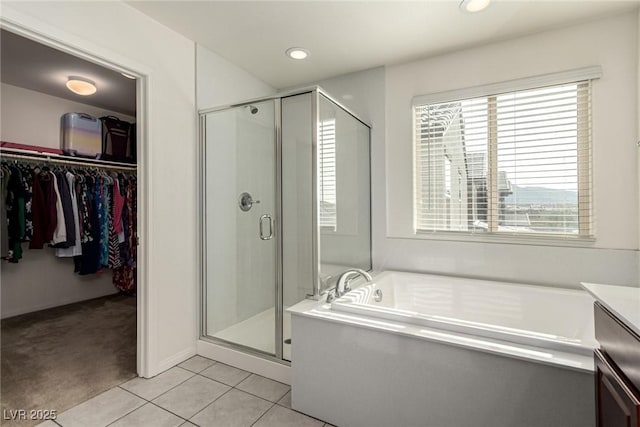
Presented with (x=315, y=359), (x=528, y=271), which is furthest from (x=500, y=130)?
(x=315, y=359)

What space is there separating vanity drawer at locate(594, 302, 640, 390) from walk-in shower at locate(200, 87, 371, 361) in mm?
1378

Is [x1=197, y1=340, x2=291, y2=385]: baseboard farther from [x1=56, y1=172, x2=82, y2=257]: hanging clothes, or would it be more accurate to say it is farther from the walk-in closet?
[x1=56, y1=172, x2=82, y2=257]: hanging clothes

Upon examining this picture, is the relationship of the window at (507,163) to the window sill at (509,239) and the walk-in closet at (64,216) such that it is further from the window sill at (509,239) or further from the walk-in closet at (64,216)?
the walk-in closet at (64,216)

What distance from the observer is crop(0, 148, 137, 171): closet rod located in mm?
2865

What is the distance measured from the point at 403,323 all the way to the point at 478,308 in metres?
1.00

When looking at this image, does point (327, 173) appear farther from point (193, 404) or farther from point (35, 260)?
point (35, 260)

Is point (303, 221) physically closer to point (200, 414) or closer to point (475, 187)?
point (200, 414)

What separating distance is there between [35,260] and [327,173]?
11.4 feet

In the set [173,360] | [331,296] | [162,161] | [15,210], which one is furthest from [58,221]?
[331,296]

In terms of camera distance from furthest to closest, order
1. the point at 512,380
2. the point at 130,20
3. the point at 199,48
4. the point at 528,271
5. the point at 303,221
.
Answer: the point at 199,48, the point at 528,271, the point at 303,221, the point at 130,20, the point at 512,380

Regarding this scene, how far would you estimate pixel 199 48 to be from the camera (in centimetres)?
243

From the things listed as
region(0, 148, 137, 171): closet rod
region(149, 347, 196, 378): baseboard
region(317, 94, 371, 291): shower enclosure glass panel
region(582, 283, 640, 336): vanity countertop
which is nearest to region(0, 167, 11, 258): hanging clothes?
region(0, 148, 137, 171): closet rod

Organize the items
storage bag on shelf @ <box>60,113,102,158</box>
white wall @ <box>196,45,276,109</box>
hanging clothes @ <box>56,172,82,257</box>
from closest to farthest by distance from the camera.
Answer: white wall @ <box>196,45,276,109</box> → hanging clothes @ <box>56,172,82,257</box> → storage bag on shelf @ <box>60,113,102,158</box>

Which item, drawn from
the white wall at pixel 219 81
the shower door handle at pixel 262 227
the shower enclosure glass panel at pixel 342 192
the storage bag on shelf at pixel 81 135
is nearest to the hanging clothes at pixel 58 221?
the storage bag on shelf at pixel 81 135
